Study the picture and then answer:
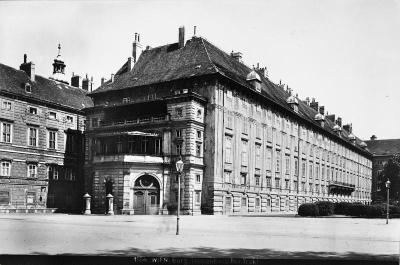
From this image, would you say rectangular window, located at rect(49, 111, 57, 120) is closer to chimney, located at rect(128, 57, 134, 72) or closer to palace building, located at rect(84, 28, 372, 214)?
palace building, located at rect(84, 28, 372, 214)

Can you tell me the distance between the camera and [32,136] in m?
49.3

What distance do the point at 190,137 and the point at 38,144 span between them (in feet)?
61.8

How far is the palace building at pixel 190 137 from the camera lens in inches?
1657

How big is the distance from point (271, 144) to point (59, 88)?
2767 centimetres

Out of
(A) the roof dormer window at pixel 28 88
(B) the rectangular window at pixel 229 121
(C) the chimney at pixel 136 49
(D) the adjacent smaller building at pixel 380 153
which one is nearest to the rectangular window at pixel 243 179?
(B) the rectangular window at pixel 229 121

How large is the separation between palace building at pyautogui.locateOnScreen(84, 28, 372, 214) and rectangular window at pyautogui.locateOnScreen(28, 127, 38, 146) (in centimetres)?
553

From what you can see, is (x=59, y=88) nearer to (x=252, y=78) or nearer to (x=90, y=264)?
(x=252, y=78)

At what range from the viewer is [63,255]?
12.5 metres

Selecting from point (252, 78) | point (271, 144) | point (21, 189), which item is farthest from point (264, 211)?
point (21, 189)

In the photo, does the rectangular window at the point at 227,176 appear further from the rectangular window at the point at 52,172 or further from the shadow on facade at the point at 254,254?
the shadow on facade at the point at 254,254

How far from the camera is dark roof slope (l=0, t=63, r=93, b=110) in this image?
4791 cm

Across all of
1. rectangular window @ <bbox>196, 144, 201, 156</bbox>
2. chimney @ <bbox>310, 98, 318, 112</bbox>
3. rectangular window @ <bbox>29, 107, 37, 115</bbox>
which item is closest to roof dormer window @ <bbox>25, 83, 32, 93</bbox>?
rectangular window @ <bbox>29, 107, 37, 115</bbox>

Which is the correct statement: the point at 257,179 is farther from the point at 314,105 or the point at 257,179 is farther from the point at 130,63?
the point at 314,105

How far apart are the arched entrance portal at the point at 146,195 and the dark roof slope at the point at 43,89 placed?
56.1ft
